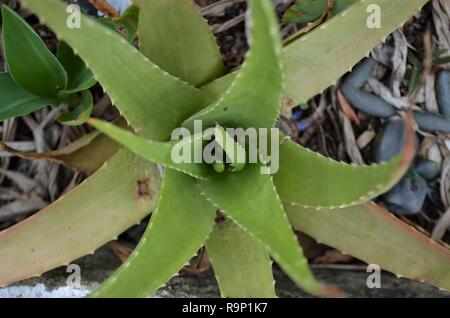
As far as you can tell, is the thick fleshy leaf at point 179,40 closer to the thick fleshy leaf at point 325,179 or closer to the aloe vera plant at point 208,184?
the aloe vera plant at point 208,184

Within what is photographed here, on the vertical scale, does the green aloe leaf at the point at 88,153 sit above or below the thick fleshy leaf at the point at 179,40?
below

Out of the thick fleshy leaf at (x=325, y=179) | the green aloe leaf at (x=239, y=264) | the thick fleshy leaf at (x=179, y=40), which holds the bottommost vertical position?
the green aloe leaf at (x=239, y=264)

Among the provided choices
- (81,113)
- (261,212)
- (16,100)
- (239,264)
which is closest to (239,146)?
(261,212)

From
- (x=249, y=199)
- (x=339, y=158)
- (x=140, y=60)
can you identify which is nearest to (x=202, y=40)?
(x=140, y=60)

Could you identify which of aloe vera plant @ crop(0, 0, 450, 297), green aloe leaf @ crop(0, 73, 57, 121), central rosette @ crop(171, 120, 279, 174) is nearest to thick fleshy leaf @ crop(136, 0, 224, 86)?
aloe vera plant @ crop(0, 0, 450, 297)

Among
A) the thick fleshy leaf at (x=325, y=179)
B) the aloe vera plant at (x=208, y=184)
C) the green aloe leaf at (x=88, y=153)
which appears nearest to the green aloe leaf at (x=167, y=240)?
the aloe vera plant at (x=208, y=184)
